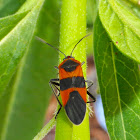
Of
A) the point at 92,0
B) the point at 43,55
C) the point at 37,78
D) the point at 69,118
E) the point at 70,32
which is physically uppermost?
the point at 92,0

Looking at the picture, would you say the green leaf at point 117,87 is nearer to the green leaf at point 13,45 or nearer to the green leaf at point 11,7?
the green leaf at point 13,45

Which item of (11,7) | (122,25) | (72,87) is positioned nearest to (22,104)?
(72,87)

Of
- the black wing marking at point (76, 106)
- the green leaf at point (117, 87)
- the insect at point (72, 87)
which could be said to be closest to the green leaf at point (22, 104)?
the insect at point (72, 87)

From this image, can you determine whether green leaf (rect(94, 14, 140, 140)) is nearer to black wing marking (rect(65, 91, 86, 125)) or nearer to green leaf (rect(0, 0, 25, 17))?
black wing marking (rect(65, 91, 86, 125))

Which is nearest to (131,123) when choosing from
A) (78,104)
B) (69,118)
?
(78,104)

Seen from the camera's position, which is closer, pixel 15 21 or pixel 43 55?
pixel 15 21

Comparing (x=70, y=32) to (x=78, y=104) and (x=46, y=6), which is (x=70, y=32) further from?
(x=46, y=6)

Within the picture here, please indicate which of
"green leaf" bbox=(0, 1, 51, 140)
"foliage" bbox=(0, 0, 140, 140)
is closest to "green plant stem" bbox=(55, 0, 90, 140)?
"foliage" bbox=(0, 0, 140, 140)
